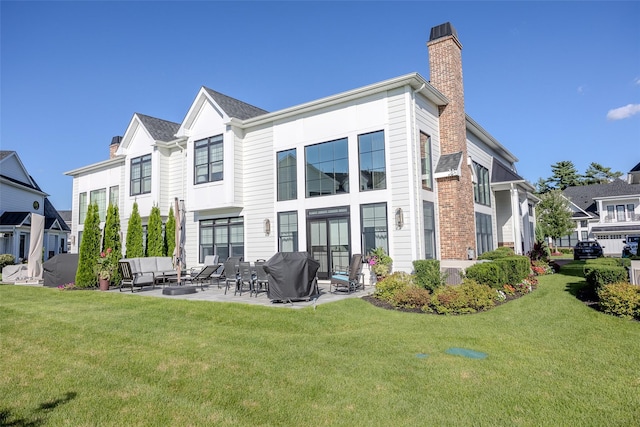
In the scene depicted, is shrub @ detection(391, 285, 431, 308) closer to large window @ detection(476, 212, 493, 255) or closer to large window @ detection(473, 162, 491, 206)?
large window @ detection(476, 212, 493, 255)

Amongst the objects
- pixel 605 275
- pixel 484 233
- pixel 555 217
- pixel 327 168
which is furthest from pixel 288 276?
pixel 555 217

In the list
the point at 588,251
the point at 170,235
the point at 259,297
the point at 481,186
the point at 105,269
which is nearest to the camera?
the point at 259,297

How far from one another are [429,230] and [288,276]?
577 centimetres

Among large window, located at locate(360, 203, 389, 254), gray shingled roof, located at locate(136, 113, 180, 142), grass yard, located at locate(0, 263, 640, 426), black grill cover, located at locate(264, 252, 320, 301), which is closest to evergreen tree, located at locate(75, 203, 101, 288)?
grass yard, located at locate(0, 263, 640, 426)

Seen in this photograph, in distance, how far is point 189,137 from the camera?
16.6 metres

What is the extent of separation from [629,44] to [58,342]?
1693cm

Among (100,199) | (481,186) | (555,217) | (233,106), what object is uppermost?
(233,106)

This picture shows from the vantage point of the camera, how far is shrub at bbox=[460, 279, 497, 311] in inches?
326

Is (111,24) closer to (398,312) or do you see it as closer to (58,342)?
(58,342)

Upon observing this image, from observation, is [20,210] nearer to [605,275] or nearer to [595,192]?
[605,275]

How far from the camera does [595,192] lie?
1762 inches

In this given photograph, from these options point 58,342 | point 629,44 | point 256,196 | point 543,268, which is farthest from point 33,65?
point 543,268

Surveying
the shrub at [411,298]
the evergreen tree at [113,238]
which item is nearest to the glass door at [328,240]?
the shrub at [411,298]

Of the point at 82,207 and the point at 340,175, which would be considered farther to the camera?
the point at 82,207
